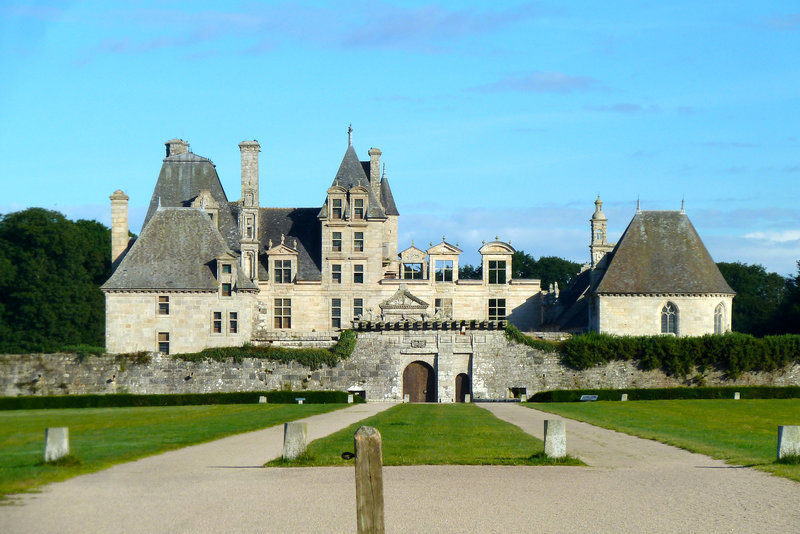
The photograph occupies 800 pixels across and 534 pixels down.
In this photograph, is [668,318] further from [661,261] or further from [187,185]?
[187,185]

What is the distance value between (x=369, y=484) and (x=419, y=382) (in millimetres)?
49358

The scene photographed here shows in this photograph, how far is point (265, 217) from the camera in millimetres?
69438

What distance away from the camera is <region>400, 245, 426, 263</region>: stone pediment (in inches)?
2650

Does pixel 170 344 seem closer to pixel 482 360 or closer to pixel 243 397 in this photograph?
pixel 243 397

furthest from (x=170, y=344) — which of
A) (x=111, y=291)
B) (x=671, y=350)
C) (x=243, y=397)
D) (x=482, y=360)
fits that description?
(x=671, y=350)

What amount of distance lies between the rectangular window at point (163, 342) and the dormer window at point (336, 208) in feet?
38.3

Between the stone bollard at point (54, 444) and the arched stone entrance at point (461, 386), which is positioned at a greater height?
the stone bollard at point (54, 444)

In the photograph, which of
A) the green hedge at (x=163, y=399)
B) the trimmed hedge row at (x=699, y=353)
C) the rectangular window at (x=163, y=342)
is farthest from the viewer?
the rectangular window at (x=163, y=342)

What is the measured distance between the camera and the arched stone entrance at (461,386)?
60.6 m

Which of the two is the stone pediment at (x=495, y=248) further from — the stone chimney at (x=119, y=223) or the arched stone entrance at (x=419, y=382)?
the stone chimney at (x=119, y=223)

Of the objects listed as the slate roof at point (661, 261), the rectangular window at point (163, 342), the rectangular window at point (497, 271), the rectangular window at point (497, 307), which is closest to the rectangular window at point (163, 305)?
the rectangular window at point (163, 342)

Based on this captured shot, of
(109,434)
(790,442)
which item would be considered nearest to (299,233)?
(109,434)

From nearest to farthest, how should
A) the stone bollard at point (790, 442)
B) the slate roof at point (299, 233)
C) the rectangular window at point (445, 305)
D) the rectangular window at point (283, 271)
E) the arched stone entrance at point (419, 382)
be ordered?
the stone bollard at point (790, 442) → the arched stone entrance at point (419, 382) → the rectangular window at point (283, 271) → the slate roof at point (299, 233) → the rectangular window at point (445, 305)

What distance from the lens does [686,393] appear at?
2064 inches
